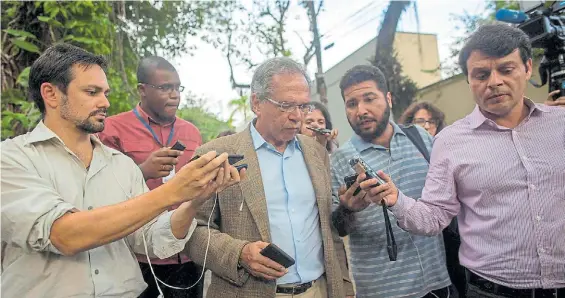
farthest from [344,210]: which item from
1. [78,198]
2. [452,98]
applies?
[452,98]

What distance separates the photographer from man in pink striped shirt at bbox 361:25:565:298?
5.86 feet

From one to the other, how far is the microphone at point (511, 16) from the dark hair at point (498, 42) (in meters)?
0.30

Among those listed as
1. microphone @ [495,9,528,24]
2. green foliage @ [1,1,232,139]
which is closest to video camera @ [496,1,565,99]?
microphone @ [495,9,528,24]

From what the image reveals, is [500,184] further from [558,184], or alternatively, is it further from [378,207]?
[378,207]

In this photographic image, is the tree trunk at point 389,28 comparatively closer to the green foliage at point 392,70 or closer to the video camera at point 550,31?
the green foliage at point 392,70

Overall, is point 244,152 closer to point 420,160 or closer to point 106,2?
point 420,160

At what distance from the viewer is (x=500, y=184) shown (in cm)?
186

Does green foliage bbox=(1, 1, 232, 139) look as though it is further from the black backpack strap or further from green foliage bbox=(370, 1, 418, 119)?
green foliage bbox=(370, 1, 418, 119)

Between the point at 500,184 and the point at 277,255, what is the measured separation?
110cm

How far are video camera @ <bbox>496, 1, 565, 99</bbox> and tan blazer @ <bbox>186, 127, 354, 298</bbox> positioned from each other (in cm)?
145

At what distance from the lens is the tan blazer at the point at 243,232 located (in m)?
1.88

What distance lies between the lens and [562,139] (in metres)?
1.89

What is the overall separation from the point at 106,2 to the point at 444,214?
4062 millimetres

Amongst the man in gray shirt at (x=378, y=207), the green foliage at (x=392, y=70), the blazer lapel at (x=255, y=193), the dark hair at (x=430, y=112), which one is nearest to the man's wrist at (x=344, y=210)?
the man in gray shirt at (x=378, y=207)
